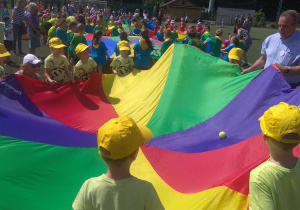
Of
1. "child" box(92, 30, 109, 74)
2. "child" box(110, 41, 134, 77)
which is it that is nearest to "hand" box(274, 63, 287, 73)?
"child" box(110, 41, 134, 77)

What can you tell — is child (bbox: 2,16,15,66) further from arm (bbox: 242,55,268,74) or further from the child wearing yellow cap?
the child wearing yellow cap

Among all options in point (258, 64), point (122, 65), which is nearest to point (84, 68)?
point (122, 65)

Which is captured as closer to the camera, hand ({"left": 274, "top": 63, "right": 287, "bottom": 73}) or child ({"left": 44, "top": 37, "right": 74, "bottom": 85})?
hand ({"left": 274, "top": 63, "right": 287, "bottom": 73})

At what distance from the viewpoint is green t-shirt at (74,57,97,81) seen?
473 cm

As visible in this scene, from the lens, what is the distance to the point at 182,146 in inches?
125

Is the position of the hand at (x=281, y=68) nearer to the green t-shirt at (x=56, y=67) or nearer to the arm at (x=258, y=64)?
the arm at (x=258, y=64)

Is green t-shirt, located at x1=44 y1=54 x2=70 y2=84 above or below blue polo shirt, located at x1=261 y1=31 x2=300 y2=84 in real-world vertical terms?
below

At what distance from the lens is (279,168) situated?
1.58m

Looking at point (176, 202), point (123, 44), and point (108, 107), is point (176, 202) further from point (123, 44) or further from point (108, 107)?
point (123, 44)

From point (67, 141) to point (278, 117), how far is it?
2.43 m

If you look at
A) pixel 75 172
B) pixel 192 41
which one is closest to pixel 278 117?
pixel 75 172

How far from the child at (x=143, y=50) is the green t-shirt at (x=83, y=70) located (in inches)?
61.8

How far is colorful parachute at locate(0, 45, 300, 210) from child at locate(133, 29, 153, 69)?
4.52 feet

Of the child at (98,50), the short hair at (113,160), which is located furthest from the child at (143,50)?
the short hair at (113,160)
